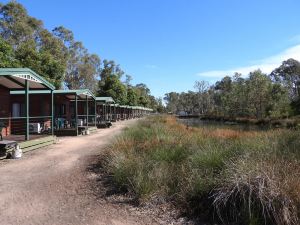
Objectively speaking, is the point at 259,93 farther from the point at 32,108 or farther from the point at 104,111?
the point at 32,108

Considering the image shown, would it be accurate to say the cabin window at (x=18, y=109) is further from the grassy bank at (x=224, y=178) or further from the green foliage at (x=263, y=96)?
the green foliage at (x=263, y=96)

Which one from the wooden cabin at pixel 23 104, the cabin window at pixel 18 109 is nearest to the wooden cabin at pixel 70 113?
the wooden cabin at pixel 23 104

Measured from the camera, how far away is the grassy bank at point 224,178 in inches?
222

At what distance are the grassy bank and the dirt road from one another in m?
0.70

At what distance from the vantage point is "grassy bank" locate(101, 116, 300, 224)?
5629mm

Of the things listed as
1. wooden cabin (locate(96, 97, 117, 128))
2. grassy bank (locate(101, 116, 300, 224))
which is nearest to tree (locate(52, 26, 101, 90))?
wooden cabin (locate(96, 97, 117, 128))

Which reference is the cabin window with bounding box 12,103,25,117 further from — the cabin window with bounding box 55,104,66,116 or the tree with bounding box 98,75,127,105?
the tree with bounding box 98,75,127,105

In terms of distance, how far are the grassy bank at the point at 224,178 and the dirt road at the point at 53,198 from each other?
2.31 ft

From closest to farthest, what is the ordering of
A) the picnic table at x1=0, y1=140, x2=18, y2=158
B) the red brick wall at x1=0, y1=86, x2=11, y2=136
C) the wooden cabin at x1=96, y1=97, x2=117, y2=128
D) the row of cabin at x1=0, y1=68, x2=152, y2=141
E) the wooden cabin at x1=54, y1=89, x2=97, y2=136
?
the picnic table at x1=0, y1=140, x2=18, y2=158, the row of cabin at x1=0, y1=68, x2=152, y2=141, the red brick wall at x1=0, y1=86, x2=11, y2=136, the wooden cabin at x1=54, y1=89, x2=97, y2=136, the wooden cabin at x1=96, y1=97, x2=117, y2=128

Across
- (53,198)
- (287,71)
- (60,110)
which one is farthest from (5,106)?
(287,71)

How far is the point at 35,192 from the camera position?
26.0ft

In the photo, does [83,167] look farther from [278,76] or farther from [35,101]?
[278,76]

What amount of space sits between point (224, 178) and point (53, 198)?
3285 millimetres

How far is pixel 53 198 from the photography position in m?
7.49
